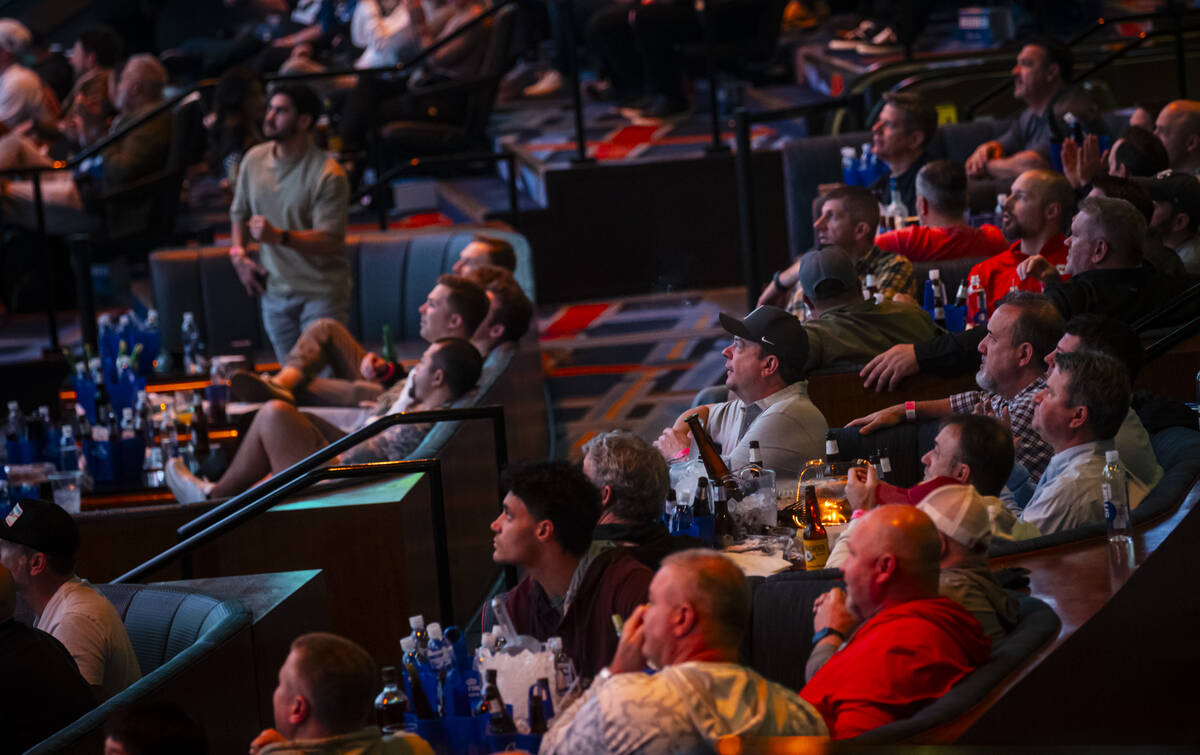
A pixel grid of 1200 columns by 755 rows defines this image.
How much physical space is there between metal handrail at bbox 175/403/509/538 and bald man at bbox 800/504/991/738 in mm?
2002

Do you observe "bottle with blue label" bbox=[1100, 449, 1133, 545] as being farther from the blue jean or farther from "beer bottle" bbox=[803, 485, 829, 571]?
the blue jean

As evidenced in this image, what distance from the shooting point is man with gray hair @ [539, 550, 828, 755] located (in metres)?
2.82

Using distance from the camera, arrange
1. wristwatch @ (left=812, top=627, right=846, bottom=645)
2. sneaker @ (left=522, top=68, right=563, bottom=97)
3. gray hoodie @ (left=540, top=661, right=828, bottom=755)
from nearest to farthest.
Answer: gray hoodie @ (left=540, top=661, right=828, bottom=755) → wristwatch @ (left=812, top=627, right=846, bottom=645) → sneaker @ (left=522, top=68, right=563, bottom=97)

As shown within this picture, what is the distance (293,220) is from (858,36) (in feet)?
19.5

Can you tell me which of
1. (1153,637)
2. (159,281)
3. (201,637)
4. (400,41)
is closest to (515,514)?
(201,637)

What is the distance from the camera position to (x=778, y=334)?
16.6 ft

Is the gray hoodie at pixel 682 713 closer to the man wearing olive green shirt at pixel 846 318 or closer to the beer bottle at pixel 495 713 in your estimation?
the beer bottle at pixel 495 713

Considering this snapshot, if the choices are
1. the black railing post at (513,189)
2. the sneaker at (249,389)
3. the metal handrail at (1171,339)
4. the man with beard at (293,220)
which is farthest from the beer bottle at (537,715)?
the black railing post at (513,189)

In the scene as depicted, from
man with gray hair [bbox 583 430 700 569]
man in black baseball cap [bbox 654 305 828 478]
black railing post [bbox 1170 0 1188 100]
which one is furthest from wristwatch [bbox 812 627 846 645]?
black railing post [bbox 1170 0 1188 100]

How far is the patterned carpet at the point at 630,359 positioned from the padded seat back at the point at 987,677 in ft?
12.7

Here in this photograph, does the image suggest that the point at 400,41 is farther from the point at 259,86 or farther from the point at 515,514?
the point at 515,514

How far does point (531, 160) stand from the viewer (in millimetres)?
11555

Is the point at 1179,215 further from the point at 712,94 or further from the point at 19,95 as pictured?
the point at 19,95

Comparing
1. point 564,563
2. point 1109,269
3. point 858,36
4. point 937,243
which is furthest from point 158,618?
point 858,36
